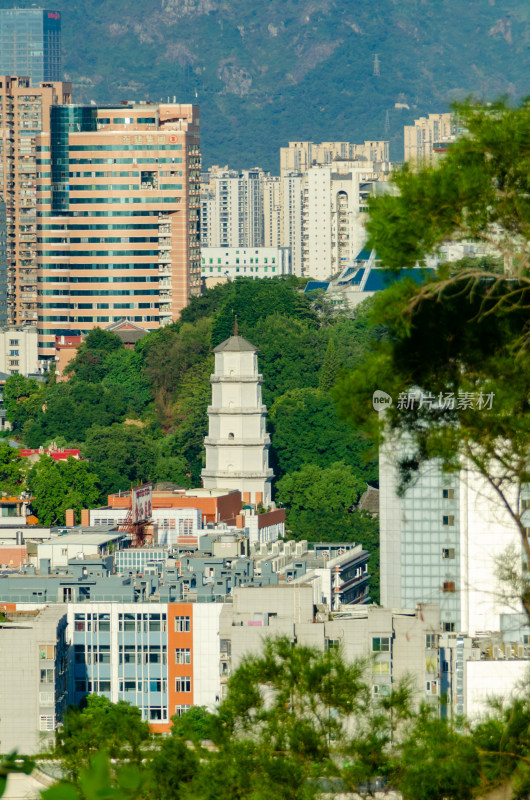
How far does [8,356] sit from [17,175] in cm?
2501

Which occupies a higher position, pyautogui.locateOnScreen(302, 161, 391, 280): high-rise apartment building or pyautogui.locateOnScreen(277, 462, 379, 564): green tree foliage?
pyautogui.locateOnScreen(302, 161, 391, 280): high-rise apartment building

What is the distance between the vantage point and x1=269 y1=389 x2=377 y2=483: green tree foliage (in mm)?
86125

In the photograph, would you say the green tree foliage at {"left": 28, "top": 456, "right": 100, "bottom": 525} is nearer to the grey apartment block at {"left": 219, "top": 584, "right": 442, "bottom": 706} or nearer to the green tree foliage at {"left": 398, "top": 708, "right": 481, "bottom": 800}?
the grey apartment block at {"left": 219, "top": 584, "right": 442, "bottom": 706}

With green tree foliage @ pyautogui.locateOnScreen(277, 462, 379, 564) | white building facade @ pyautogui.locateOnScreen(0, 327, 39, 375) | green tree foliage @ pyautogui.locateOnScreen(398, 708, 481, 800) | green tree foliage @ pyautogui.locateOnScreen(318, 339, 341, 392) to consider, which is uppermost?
white building facade @ pyautogui.locateOnScreen(0, 327, 39, 375)

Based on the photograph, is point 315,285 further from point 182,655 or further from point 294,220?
point 182,655

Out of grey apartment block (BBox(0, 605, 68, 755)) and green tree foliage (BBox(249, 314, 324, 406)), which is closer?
grey apartment block (BBox(0, 605, 68, 755))

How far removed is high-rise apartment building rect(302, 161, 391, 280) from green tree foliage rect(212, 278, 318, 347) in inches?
2026

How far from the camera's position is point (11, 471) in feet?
259

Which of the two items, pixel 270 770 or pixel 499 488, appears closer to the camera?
pixel 499 488

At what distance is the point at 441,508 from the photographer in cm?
5709

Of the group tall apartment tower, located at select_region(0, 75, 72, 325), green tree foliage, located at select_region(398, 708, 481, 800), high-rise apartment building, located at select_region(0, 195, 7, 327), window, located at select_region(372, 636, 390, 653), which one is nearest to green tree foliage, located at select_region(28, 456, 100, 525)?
window, located at select_region(372, 636, 390, 653)

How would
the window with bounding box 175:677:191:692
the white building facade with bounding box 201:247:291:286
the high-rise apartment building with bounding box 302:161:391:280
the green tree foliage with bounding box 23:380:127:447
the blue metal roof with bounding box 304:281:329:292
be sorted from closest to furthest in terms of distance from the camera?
1. the window with bounding box 175:677:191:692
2. the green tree foliage with bounding box 23:380:127:447
3. the blue metal roof with bounding box 304:281:329:292
4. the high-rise apartment building with bounding box 302:161:391:280
5. the white building facade with bounding box 201:247:291:286

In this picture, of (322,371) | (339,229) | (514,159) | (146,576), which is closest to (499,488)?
(514,159)

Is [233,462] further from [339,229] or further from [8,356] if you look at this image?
[339,229]
